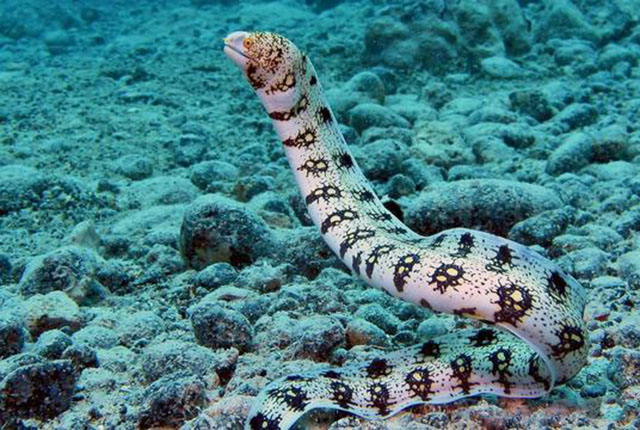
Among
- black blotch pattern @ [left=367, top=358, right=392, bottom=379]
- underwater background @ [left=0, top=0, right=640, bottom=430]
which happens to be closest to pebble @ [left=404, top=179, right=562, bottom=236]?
underwater background @ [left=0, top=0, right=640, bottom=430]

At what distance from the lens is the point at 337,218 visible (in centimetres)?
338

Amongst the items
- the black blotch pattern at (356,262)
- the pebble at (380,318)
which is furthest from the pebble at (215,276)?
the black blotch pattern at (356,262)

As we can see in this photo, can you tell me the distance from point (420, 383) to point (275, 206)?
327 cm

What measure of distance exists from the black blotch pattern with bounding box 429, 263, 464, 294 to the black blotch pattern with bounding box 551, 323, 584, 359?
473mm

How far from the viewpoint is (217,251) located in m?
4.91

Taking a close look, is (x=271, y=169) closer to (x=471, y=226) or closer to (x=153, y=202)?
(x=153, y=202)

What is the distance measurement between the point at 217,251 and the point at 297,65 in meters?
2.00

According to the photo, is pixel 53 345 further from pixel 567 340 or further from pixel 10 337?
pixel 567 340

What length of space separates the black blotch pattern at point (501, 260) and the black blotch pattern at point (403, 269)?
342mm

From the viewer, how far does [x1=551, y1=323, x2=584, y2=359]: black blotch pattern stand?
262 centimetres

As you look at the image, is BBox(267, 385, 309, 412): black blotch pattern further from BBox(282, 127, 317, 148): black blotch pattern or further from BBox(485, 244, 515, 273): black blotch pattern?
BBox(282, 127, 317, 148): black blotch pattern

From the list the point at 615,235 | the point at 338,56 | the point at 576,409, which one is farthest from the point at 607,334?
the point at 338,56

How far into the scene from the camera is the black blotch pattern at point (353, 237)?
10.6 feet

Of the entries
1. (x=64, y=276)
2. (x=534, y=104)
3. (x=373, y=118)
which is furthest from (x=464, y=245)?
(x=534, y=104)
